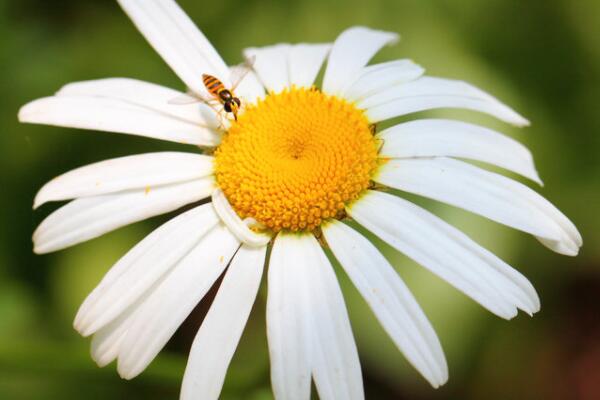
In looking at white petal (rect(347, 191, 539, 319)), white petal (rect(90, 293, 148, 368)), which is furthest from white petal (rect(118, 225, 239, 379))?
white petal (rect(347, 191, 539, 319))

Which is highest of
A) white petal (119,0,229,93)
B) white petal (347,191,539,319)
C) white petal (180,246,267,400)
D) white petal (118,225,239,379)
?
white petal (119,0,229,93)

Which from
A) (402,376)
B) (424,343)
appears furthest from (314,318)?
(402,376)

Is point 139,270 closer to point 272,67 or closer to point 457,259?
point 457,259

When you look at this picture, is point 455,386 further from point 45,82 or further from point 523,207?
point 45,82

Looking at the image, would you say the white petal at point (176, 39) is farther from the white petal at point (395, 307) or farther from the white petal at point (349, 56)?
the white petal at point (395, 307)

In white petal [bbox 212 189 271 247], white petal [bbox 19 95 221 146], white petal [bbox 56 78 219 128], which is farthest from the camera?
white petal [bbox 56 78 219 128]

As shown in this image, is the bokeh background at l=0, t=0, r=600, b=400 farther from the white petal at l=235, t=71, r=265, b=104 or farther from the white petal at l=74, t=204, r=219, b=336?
the white petal at l=74, t=204, r=219, b=336
